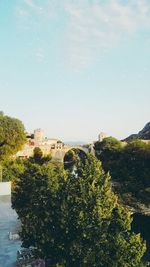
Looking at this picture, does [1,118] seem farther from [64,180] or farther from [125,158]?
[64,180]

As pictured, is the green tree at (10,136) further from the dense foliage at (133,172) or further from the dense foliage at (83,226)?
the dense foliage at (83,226)

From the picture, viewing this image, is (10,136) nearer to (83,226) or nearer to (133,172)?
(133,172)

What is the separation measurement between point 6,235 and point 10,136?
31.4 meters

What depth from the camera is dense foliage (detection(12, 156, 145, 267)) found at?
17125 millimetres

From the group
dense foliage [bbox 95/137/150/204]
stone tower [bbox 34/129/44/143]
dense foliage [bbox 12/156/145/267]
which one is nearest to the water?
dense foliage [bbox 12/156/145/267]

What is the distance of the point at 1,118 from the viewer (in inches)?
2336

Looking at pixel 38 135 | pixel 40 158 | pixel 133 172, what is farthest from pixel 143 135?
pixel 133 172

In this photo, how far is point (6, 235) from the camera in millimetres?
26844

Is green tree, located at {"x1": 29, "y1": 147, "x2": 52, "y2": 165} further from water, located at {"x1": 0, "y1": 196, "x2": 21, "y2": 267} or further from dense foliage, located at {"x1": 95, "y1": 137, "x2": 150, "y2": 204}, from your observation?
water, located at {"x1": 0, "y1": 196, "x2": 21, "y2": 267}

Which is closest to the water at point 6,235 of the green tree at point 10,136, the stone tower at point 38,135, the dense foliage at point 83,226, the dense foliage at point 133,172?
the dense foliage at point 83,226

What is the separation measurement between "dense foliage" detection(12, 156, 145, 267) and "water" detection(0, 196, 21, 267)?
11.5 ft

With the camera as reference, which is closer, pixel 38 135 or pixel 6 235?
pixel 6 235

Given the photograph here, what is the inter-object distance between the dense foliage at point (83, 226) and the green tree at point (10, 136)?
3690 cm

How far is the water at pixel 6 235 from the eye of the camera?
21922 mm
